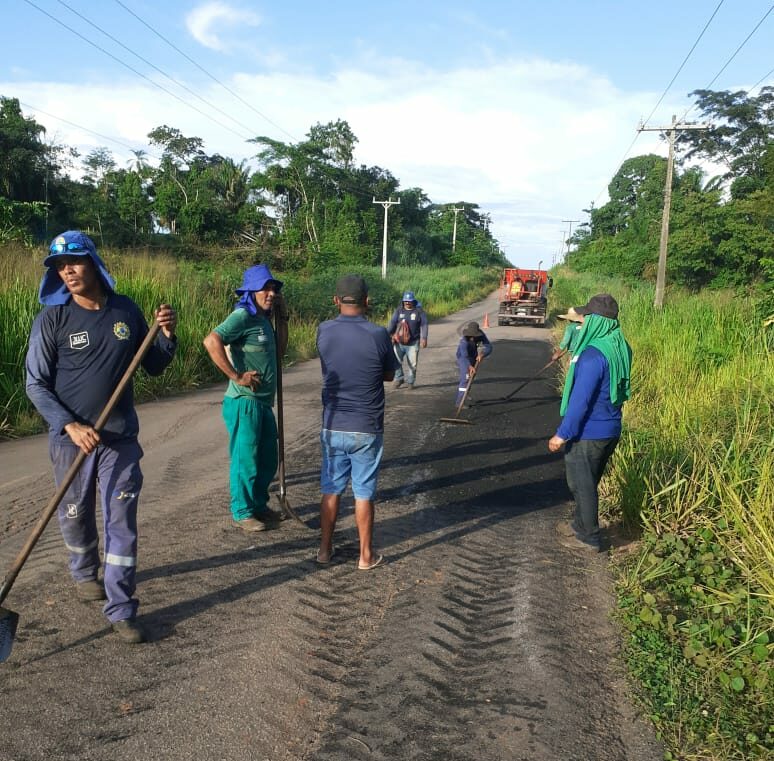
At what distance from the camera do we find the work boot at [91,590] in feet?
12.6

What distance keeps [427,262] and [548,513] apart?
62.1 meters

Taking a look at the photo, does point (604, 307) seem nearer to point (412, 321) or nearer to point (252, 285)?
point (252, 285)

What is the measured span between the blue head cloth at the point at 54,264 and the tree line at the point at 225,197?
34.7m

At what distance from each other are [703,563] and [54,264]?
415 centimetres

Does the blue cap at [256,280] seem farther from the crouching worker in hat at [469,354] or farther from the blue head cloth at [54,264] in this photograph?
the crouching worker in hat at [469,354]

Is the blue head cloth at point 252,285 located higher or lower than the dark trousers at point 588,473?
higher

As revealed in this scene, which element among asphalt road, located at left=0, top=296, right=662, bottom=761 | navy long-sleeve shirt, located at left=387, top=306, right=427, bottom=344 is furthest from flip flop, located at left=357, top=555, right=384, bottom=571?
navy long-sleeve shirt, located at left=387, top=306, right=427, bottom=344

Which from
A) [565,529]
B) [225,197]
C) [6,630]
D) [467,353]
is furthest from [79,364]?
[225,197]

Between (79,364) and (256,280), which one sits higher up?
(256,280)

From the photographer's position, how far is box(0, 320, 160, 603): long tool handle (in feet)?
10.5

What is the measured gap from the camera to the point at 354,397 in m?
4.37

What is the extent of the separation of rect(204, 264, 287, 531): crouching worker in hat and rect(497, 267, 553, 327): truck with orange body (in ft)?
79.6

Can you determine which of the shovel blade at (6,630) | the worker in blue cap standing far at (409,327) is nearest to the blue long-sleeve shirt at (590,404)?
the shovel blade at (6,630)

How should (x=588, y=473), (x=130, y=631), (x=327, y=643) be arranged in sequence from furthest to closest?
(x=588, y=473)
(x=327, y=643)
(x=130, y=631)
